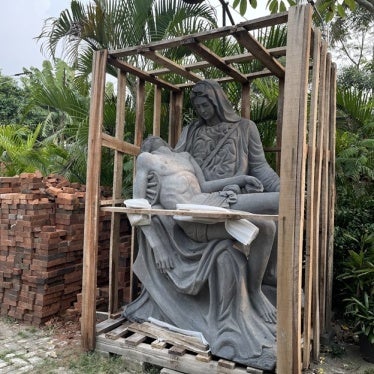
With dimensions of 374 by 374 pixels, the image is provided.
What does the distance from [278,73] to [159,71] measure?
1.15 m

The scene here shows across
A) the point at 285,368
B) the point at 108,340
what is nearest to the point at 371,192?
the point at 285,368

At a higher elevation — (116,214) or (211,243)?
→ (116,214)

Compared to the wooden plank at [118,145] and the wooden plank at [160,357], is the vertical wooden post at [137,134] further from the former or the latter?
the wooden plank at [160,357]

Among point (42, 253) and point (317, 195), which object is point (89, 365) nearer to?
point (42, 253)

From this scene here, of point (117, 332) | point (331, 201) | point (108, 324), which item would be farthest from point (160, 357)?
point (331, 201)

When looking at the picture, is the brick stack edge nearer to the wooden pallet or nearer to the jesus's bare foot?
the wooden pallet

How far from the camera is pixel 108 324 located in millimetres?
3348

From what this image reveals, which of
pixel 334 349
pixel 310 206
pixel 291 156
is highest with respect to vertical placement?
pixel 291 156

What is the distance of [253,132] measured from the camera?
350cm

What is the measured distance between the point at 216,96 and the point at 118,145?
0.99 metres

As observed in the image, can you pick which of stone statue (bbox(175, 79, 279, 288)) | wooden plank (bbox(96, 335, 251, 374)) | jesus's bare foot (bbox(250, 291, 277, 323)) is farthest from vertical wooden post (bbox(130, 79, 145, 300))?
jesus's bare foot (bbox(250, 291, 277, 323))

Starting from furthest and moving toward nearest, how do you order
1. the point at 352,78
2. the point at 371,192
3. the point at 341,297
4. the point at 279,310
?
the point at 352,78 → the point at 371,192 → the point at 341,297 → the point at 279,310

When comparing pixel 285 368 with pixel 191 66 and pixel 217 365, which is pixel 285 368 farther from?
pixel 191 66

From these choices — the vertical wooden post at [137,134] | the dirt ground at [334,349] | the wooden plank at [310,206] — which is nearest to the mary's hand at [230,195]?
the wooden plank at [310,206]
